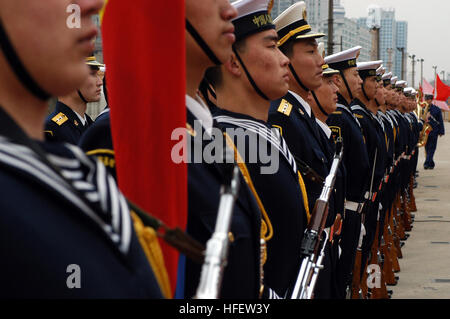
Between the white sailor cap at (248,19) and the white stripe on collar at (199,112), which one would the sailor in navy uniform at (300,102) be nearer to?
the white sailor cap at (248,19)

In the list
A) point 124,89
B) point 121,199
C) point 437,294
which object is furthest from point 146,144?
point 437,294

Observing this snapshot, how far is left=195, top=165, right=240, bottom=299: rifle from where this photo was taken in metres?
1.08

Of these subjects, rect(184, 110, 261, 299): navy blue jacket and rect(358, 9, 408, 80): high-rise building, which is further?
rect(358, 9, 408, 80): high-rise building

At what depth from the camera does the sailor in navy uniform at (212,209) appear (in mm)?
1607

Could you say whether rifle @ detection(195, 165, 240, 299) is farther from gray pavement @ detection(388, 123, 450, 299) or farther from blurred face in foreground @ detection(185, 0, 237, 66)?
gray pavement @ detection(388, 123, 450, 299)

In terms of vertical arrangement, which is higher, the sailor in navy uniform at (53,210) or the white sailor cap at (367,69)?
the white sailor cap at (367,69)

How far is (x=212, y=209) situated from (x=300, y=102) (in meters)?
2.09

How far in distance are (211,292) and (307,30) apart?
2.88m

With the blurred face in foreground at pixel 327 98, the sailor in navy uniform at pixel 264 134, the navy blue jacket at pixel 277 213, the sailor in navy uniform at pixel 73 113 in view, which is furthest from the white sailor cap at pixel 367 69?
the navy blue jacket at pixel 277 213

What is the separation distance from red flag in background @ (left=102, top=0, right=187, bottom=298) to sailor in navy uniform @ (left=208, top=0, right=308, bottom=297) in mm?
1108

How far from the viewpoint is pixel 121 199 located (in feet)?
3.44

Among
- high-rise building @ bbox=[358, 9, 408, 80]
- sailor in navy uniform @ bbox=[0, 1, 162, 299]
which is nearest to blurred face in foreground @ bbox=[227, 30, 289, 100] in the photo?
sailor in navy uniform @ bbox=[0, 1, 162, 299]

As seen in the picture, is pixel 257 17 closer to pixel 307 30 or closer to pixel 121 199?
pixel 307 30

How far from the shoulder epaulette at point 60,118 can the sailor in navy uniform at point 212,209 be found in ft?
9.96
